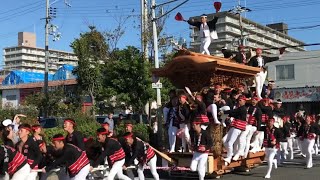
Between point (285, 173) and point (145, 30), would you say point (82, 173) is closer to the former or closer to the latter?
point (285, 173)

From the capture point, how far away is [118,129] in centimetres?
1916

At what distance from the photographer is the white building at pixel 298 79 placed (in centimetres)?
4375

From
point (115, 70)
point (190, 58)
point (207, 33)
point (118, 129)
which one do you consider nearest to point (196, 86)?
point (190, 58)

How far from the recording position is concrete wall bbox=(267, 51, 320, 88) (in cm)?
4622

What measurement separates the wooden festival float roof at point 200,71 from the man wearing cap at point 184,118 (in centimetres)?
91

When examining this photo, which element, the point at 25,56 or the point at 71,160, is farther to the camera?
the point at 25,56

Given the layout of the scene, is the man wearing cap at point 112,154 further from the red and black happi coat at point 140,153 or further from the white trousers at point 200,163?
the white trousers at point 200,163

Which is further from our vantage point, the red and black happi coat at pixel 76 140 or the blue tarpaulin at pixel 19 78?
the blue tarpaulin at pixel 19 78

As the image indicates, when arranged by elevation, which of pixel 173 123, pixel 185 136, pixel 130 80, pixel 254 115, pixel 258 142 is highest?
pixel 130 80

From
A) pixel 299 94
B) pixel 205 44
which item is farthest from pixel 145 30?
pixel 299 94

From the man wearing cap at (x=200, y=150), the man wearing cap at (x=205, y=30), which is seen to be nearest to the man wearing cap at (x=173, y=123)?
the man wearing cap at (x=200, y=150)

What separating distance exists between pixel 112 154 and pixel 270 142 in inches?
212

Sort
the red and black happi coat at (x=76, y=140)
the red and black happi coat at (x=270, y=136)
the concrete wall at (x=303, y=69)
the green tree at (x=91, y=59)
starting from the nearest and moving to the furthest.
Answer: the red and black happi coat at (x=76, y=140) < the red and black happi coat at (x=270, y=136) < the green tree at (x=91, y=59) < the concrete wall at (x=303, y=69)

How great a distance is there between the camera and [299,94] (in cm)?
4412
